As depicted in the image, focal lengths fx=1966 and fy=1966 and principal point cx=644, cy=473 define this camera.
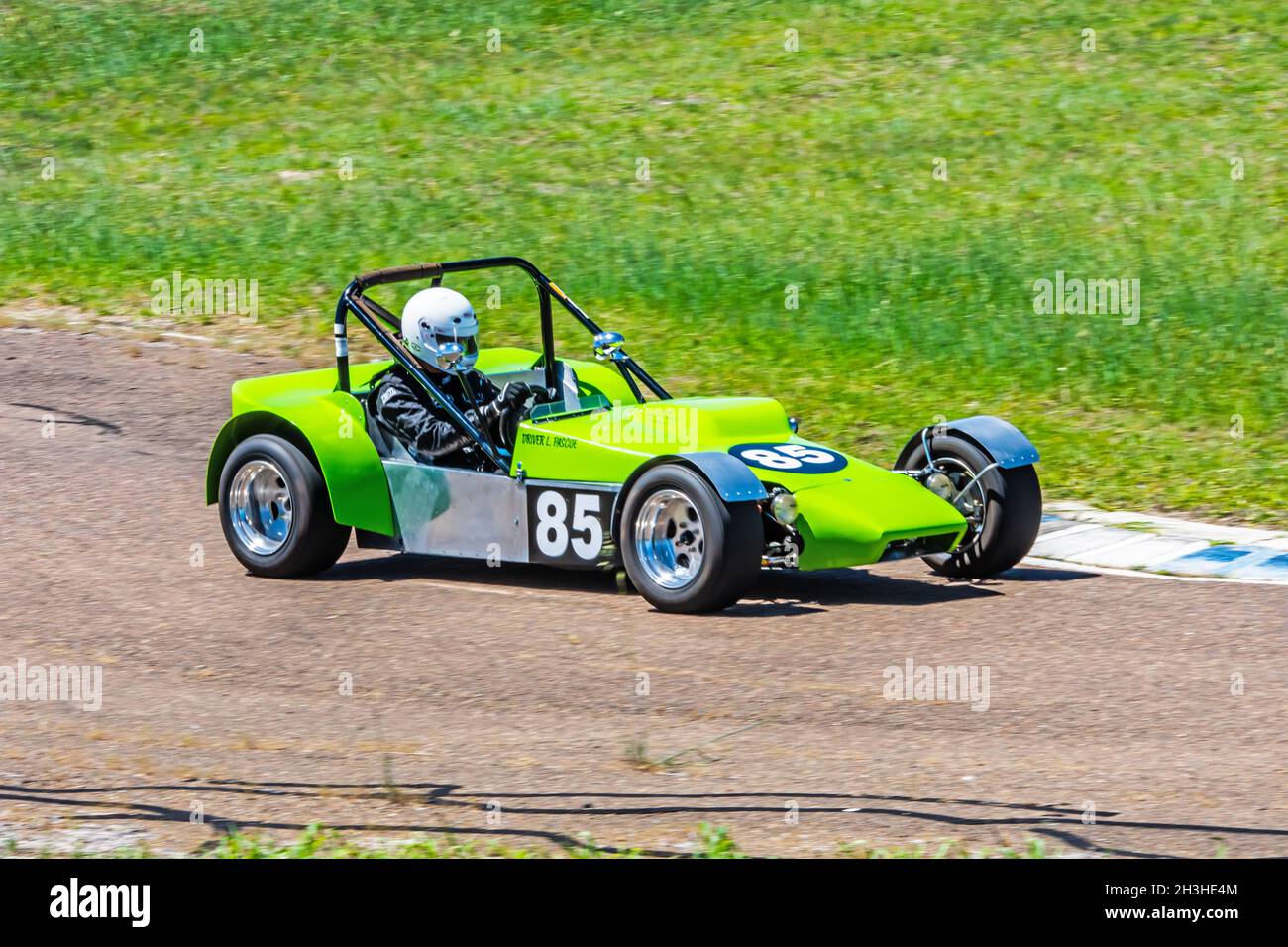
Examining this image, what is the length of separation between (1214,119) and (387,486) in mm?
13266

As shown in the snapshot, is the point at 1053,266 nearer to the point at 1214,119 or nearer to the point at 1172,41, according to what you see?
the point at 1214,119

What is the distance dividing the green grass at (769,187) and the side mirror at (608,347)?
2839 millimetres

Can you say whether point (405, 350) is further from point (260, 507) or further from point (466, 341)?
point (260, 507)

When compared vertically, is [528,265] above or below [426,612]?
above

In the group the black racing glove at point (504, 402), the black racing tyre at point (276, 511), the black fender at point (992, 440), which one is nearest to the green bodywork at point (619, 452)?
the black racing tyre at point (276, 511)

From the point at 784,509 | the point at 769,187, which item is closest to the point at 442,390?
the point at 784,509

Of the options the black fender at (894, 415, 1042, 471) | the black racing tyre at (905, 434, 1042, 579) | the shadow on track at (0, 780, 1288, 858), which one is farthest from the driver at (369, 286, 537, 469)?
the shadow on track at (0, 780, 1288, 858)

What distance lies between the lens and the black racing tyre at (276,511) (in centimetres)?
985

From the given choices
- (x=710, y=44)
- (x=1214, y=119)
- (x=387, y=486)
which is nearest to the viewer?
(x=387, y=486)

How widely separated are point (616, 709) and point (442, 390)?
2951 millimetres

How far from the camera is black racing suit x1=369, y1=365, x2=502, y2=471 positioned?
980cm

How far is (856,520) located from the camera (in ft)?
28.9

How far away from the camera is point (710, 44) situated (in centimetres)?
2436
